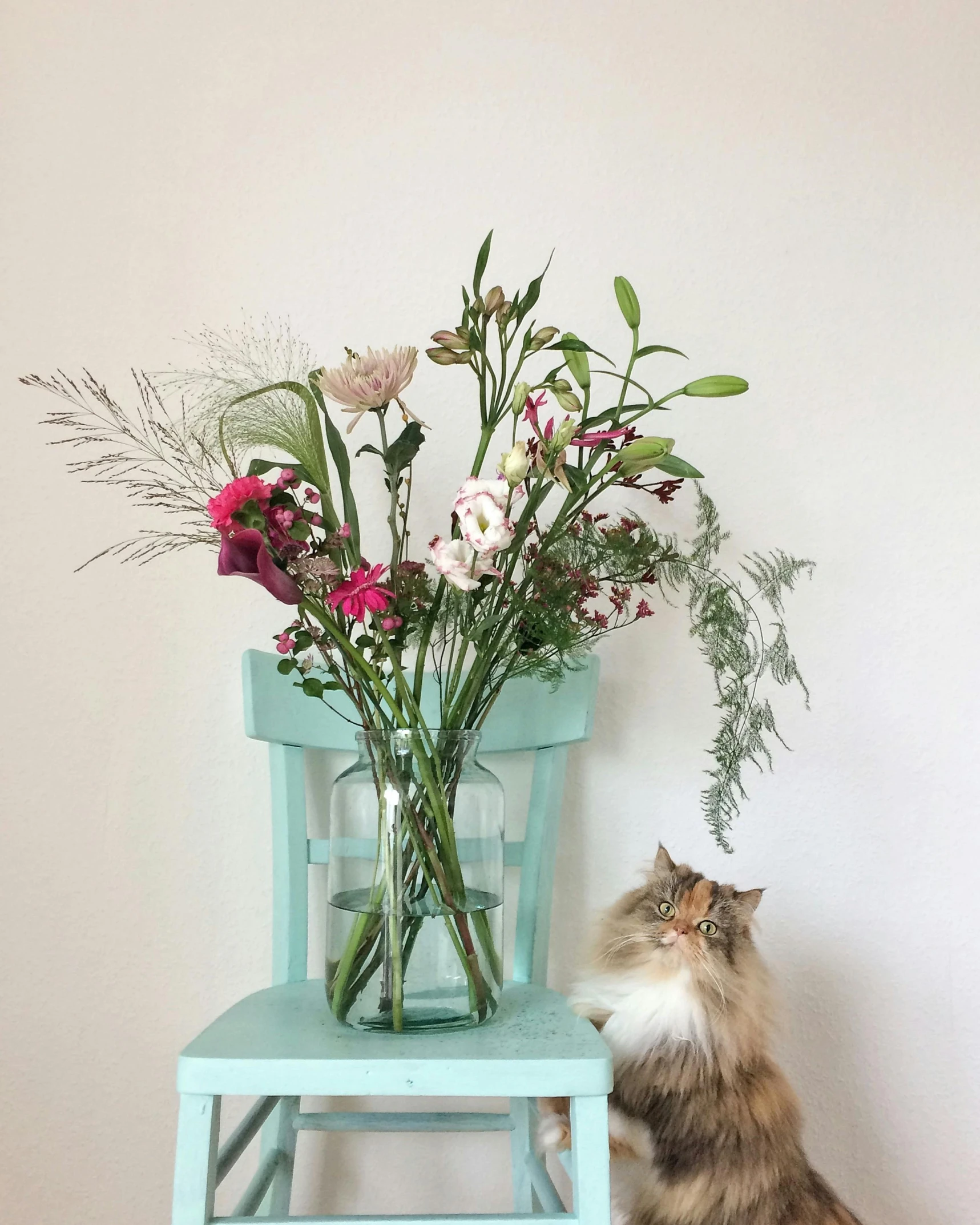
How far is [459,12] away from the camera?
3.82ft

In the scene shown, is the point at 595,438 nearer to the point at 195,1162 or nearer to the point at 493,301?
the point at 493,301

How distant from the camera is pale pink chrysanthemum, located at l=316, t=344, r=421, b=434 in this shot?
77 centimetres

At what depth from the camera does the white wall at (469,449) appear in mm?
1060

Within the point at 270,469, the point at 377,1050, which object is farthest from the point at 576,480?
the point at 377,1050

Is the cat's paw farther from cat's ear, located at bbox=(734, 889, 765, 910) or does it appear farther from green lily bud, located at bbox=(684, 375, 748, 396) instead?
green lily bud, located at bbox=(684, 375, 748, 396)

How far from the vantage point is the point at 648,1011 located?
79 cm

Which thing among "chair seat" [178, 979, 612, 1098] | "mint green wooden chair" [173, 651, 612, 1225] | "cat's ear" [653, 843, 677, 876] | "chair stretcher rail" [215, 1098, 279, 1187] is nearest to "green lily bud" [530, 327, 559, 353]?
"mint green wooden chair" [173, 651, 612, 1225]

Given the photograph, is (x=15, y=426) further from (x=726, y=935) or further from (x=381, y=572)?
(x=726, y=935)

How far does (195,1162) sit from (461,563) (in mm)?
462

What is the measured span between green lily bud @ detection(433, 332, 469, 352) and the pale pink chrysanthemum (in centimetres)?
4

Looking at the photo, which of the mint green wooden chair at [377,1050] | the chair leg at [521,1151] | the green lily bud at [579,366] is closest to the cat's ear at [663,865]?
the mint green wooden chair at [377,1050]

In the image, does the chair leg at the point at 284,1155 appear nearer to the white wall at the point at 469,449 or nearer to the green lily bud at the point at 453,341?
the white wall at the point at 469,449

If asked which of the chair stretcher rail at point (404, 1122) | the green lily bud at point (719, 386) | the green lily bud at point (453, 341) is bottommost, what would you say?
the chair stretcher rail at point (404, 1122)

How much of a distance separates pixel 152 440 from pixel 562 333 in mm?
492
